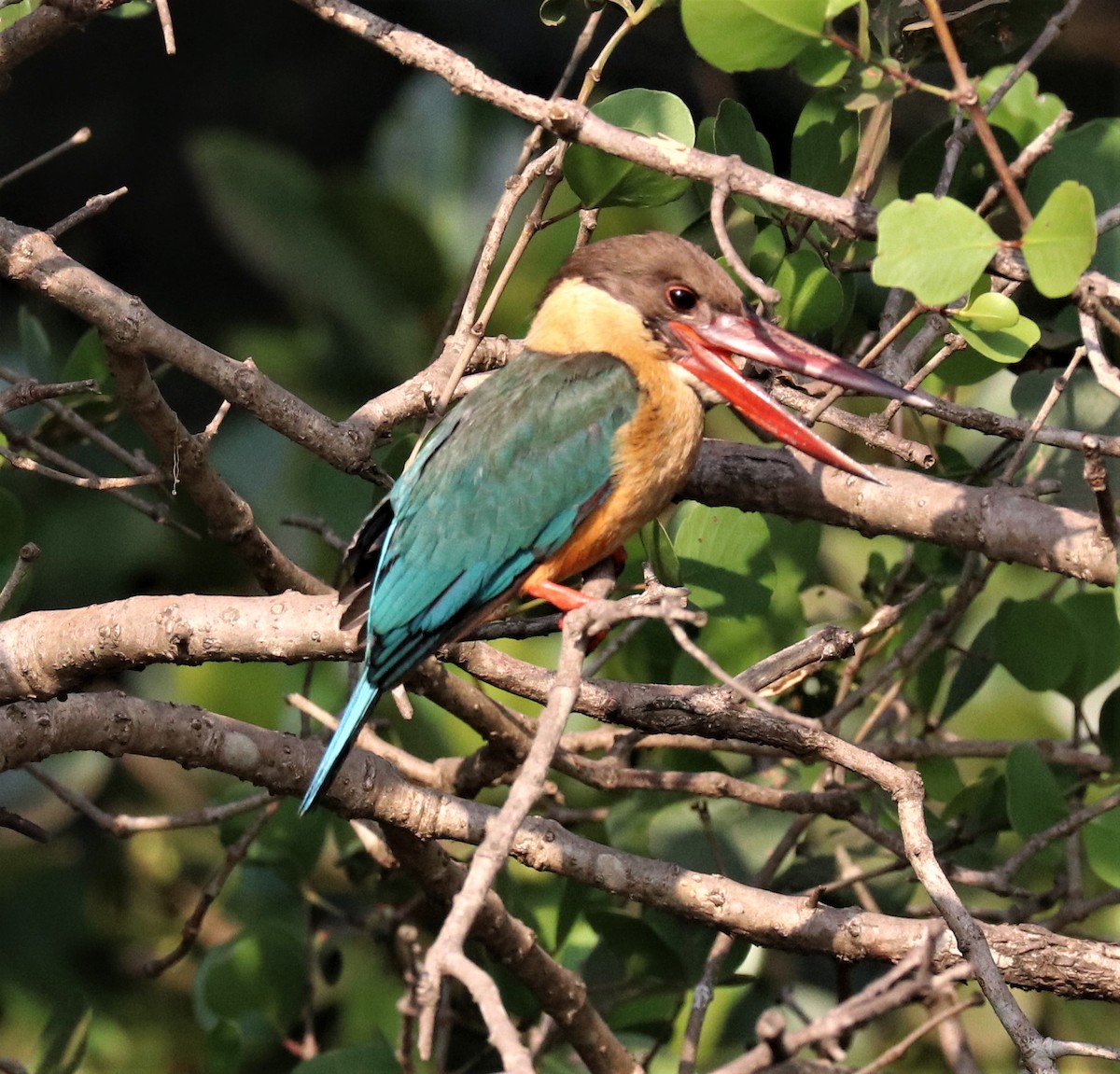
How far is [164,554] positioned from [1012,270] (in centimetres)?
210

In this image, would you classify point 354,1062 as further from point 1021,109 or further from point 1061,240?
point 1021,109

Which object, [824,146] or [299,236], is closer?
[824,146]

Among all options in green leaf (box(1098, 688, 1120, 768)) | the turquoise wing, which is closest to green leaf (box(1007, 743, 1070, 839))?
green leaf (box(1098, 688, 1120, 768))

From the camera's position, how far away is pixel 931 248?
4.99 ft

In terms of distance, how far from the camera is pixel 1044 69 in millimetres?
4312

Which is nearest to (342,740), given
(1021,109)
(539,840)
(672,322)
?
(539,840)

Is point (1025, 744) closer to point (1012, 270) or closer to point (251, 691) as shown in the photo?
point (1012, 270)

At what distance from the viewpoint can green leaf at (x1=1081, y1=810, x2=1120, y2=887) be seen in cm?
200

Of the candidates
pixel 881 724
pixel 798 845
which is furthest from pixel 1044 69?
pixel 798 845

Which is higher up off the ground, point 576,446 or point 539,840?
point 576,446

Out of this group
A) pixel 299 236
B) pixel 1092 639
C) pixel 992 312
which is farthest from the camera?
pixel 299 236

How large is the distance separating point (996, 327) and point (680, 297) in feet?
2.30

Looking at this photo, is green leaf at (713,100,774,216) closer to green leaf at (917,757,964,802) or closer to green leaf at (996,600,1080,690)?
green leaf at (996,600,1080,690)

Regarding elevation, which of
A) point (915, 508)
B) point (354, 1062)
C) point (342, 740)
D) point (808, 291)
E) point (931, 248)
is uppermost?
point (931, 248)
